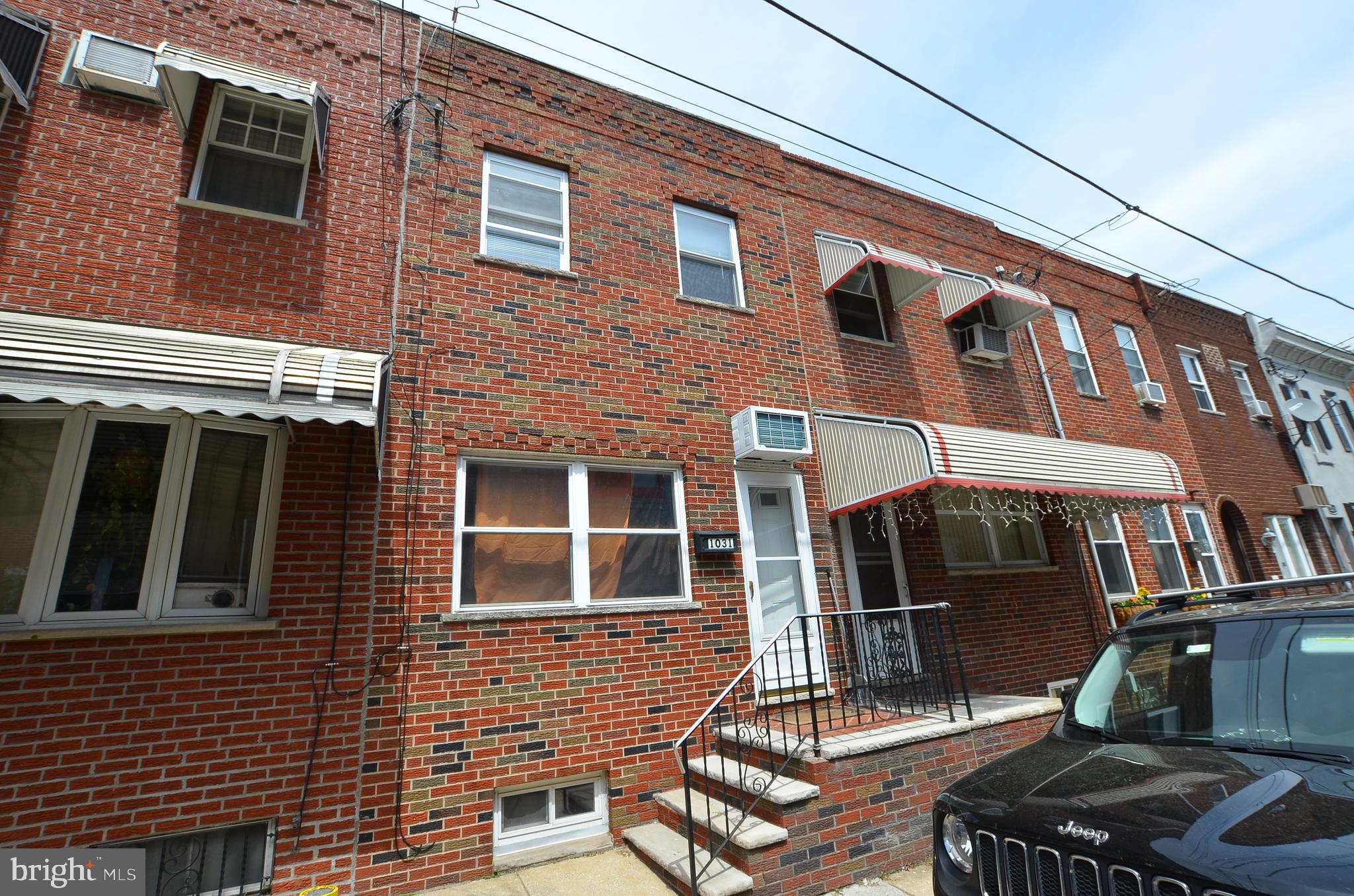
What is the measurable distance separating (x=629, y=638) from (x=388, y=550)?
2.17m

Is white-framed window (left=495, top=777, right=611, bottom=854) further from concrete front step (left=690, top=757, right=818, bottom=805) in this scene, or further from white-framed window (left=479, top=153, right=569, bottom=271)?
white-framed window (left=479, top=153, right=569, bottom=271)

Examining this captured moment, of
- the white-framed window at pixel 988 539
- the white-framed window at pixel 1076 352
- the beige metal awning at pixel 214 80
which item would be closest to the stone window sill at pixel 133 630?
the beige metal awning at pixel 214 80

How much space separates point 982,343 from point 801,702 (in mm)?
6039

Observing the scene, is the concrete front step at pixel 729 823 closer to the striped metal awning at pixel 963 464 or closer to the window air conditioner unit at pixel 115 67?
the striped metal awning at pixel 963 464

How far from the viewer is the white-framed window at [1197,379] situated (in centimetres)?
1294

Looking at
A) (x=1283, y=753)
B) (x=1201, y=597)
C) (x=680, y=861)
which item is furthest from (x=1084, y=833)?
(x=680, y=861)

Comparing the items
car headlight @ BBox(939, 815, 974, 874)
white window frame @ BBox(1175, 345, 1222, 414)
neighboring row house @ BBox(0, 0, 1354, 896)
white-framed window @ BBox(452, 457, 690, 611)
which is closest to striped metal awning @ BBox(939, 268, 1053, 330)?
neighboring row house @ BBox(0, 0, 1354, 896)

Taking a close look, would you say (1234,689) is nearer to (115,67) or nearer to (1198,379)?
(115,67)

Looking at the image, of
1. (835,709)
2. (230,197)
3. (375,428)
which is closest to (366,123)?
(230,197)

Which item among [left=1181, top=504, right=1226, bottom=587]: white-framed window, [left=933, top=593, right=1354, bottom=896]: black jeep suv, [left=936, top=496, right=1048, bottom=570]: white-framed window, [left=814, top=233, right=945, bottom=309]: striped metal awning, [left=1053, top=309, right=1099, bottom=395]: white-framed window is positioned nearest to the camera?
[left=933, top=593, right=1354, bottom=896]: black jeep suv

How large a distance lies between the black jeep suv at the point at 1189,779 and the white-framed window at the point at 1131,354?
10.2 m

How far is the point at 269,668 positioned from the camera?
454 centimetres

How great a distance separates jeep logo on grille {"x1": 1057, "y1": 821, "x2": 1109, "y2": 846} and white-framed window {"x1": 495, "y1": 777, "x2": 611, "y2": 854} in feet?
12.4

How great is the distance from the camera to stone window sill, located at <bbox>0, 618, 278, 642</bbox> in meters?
4.04
